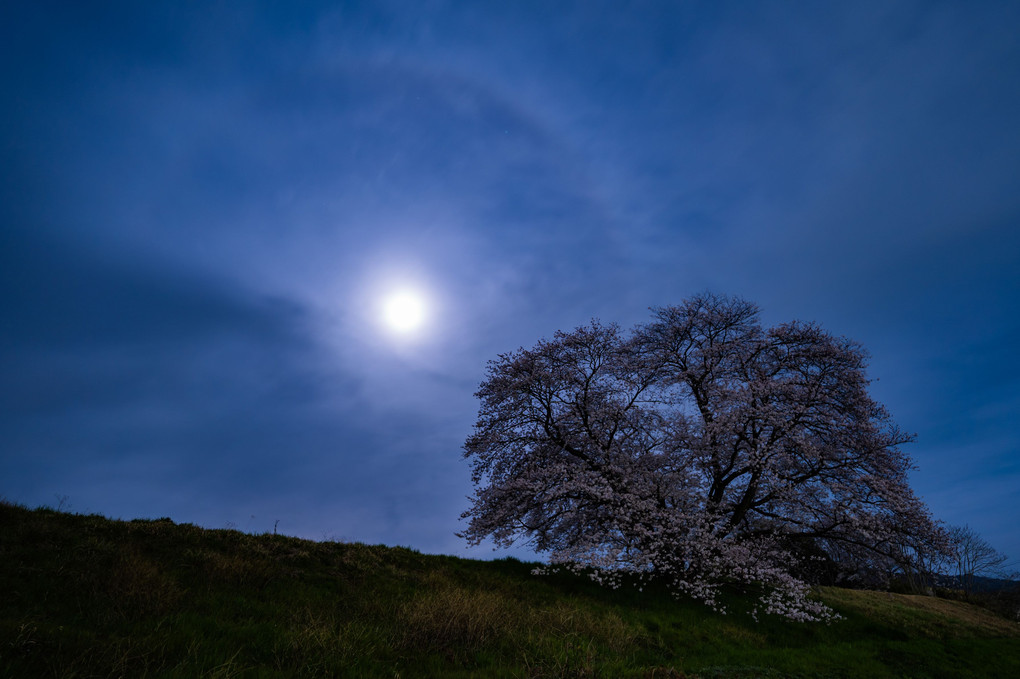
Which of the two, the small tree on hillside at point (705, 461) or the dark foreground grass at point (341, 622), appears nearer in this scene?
the dark foreground grass at point (341, 622)

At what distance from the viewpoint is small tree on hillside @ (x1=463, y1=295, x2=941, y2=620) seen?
19719mm

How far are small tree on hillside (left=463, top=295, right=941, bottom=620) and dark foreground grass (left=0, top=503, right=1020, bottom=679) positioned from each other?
2381 millimetres

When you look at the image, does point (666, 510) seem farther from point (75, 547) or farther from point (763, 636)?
point (75, 547)

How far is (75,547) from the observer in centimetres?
1127

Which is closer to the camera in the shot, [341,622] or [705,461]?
[341,622]

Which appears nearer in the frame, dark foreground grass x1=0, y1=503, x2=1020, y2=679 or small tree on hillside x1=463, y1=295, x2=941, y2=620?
dark foreground grass x1=0, y1=503, x2=1020, y2=679

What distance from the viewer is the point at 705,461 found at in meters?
21.6

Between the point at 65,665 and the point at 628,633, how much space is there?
39.7 ft

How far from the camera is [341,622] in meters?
10.3

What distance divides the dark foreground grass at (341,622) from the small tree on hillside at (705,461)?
2.38 metres

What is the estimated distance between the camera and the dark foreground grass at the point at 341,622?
25.2ft

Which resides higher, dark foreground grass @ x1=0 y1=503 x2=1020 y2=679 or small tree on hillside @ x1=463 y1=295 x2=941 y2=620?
small tree on hillside @ x1=463 y1=295 x2=941 y2=620

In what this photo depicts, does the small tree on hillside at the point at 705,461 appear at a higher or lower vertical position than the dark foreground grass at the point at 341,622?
higher

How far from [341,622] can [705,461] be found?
655 inches
